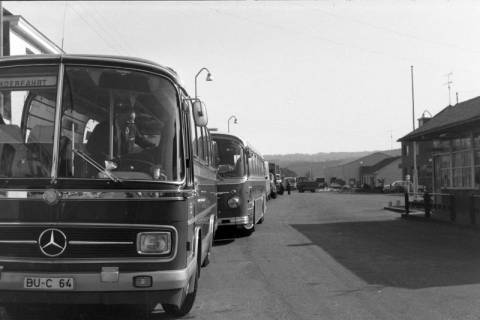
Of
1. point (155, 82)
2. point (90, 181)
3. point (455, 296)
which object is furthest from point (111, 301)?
point (455, 296)

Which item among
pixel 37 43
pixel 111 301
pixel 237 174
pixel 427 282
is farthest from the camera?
pixel 37 43

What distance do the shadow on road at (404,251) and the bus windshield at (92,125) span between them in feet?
15.6

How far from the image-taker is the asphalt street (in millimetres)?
7082

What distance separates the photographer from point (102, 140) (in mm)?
5844

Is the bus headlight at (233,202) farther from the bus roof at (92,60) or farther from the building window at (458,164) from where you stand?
the building window at (458,164)

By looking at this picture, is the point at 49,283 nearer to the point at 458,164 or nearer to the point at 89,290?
the point at 89,290

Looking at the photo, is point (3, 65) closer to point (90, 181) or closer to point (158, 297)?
point (90, 181)

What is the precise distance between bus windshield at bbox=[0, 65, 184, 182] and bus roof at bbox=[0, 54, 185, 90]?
0.22 feet

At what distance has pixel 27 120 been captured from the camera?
19.4ft

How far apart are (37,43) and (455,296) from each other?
2348 centimetres

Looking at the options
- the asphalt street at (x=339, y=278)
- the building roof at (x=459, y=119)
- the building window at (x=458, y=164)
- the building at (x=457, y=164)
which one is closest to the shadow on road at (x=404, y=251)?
the asphalt street at (x=339, y=278)

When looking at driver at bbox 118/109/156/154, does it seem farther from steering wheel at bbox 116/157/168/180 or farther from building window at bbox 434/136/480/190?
building window at bbox 434/136/480/190

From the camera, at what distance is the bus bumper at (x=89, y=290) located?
17.7ft

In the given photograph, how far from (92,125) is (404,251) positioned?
9.08 metres
